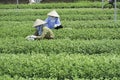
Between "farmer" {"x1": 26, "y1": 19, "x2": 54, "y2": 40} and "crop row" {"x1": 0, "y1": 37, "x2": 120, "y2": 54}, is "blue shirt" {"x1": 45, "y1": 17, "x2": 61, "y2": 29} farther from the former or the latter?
"crop row" {"x1": 0, "y1": 37, "x2": 120, "y2": 54}

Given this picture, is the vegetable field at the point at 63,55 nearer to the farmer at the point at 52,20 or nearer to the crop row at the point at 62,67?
the crop row at the point at 62,67

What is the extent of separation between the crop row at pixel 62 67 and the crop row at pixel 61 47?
1983 millimetres

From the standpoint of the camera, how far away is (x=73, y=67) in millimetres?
7852

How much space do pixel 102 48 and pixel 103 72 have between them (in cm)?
302

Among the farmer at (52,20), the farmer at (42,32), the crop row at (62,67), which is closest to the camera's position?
the crop row at (62,67)

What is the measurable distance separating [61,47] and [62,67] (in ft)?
8.95

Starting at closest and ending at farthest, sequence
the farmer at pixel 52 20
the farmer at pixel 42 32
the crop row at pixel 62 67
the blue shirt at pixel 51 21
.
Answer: the crop row at pixel 62 67 < the farmer at pixel 42 32 < the farmer at pixel 52 20 < the blue shirt at pixel 51 21

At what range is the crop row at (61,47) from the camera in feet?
34.7

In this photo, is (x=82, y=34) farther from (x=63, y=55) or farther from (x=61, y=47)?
(x=63, y=55)

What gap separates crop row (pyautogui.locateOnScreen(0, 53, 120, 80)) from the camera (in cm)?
770

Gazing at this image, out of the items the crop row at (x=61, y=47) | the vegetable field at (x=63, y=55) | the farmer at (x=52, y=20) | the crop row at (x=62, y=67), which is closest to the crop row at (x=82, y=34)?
the vegetable field at (x=63, y=55)

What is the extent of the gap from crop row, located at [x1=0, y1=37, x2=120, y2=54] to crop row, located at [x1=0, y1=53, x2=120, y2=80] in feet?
6.51

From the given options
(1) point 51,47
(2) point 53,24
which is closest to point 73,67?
(1) point 51,47

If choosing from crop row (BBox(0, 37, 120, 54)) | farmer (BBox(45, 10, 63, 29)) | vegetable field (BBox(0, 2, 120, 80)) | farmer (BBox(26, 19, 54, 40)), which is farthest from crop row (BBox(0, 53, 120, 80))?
farmer (BBox(45, 10, 63, 29))
